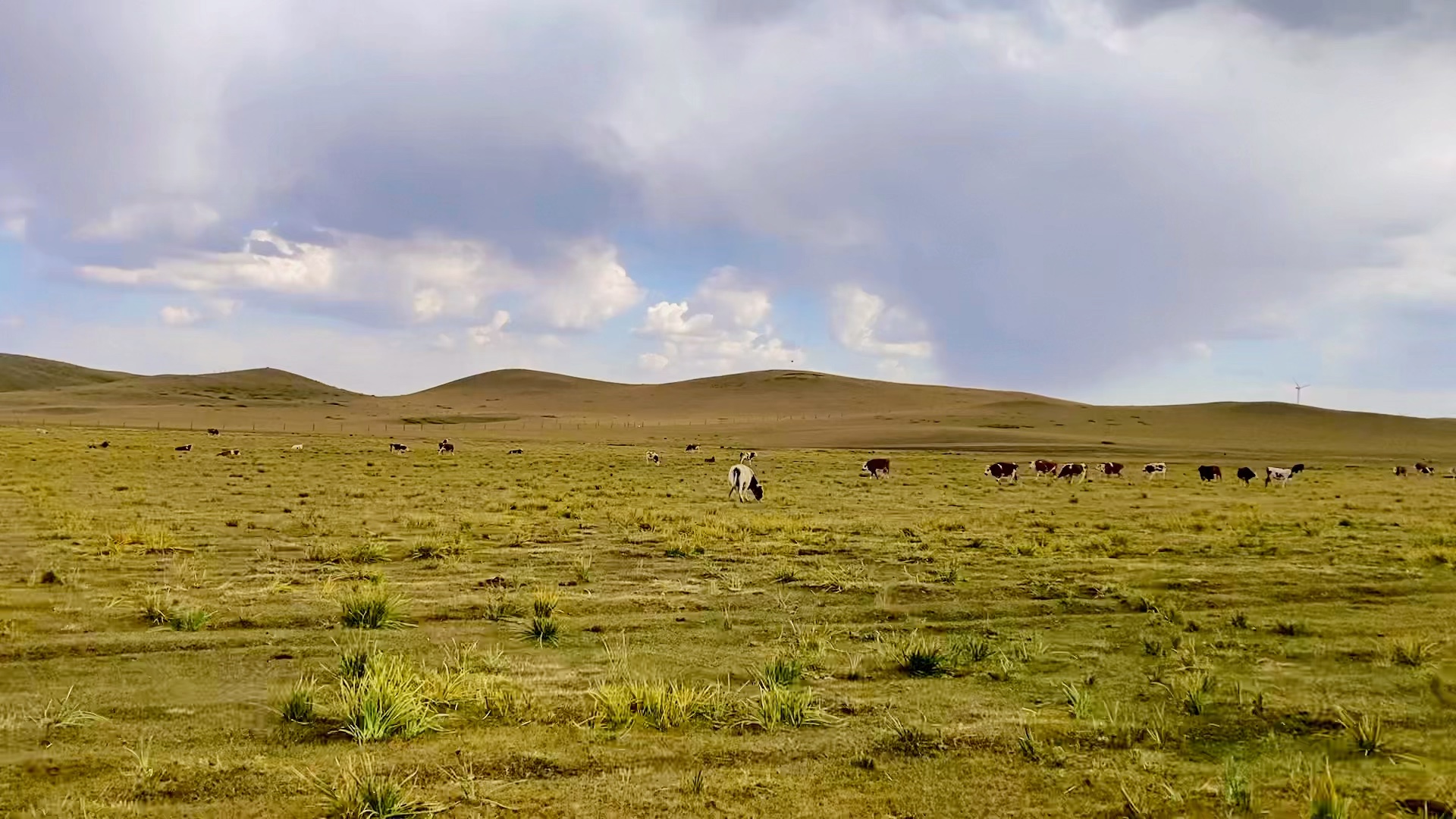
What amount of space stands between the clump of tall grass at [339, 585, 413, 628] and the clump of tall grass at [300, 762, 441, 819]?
4.16 metres

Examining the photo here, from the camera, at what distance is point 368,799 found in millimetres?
4359

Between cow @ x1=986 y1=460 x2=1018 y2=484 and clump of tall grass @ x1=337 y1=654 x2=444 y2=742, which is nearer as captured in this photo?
clump of tall grass @ x1=337 y1=654 x2=444 y2=742

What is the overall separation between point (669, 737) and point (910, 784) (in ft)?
5.17

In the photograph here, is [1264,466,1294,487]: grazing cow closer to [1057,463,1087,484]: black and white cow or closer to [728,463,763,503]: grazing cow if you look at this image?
[1057,463,1087,484]: black and white cow

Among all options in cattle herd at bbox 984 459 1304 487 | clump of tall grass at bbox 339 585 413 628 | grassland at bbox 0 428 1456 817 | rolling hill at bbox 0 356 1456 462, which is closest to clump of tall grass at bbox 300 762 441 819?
grassland at bbox 0 428 1456 817

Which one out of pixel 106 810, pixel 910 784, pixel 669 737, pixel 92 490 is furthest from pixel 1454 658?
pixel 92 490

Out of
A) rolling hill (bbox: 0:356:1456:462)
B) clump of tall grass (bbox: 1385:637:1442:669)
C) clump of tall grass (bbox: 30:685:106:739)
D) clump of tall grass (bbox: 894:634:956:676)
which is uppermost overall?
rolling hill (bbox: 0:356:1456:462)

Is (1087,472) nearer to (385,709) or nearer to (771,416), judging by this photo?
(385,709)

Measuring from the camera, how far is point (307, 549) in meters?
13.5

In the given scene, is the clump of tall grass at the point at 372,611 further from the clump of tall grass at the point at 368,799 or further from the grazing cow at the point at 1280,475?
the grazing cow at the point at 1280,475

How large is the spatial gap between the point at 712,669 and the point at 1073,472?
33.6m

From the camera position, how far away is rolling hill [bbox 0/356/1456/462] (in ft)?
242

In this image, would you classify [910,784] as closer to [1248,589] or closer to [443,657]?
[443,657]

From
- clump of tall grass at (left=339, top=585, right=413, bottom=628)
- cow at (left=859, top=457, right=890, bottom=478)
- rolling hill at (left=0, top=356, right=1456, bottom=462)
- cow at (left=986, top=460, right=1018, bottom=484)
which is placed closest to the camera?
clump of tall grass at (left=339, top=585, right=413, bottom=628)
